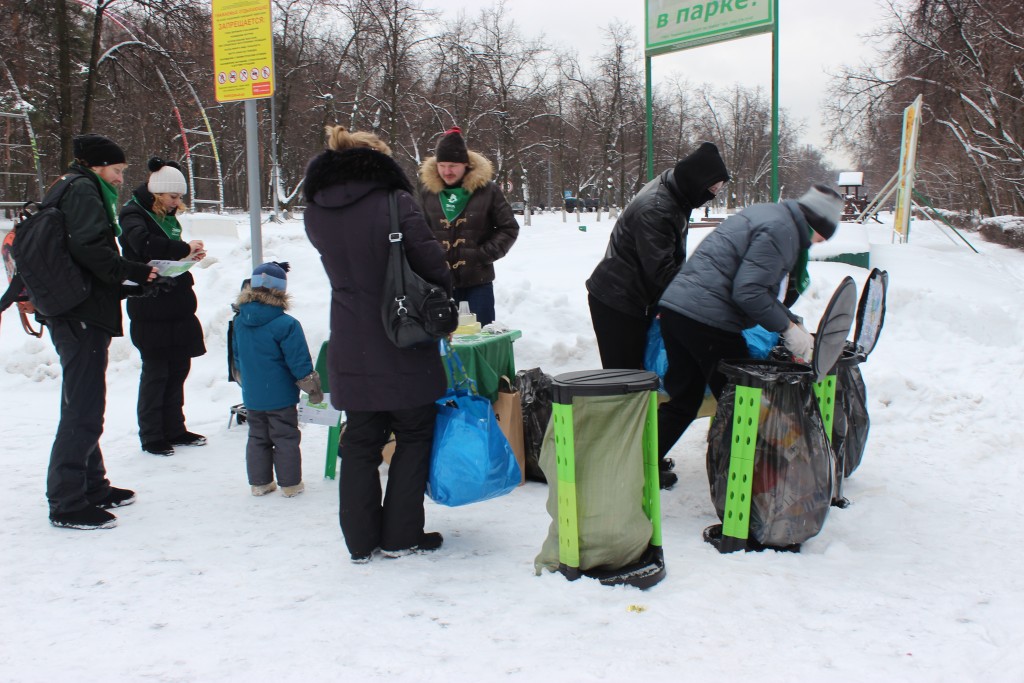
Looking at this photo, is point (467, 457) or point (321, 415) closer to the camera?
point (467, 457)

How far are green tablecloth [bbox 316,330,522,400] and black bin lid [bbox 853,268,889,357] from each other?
1.95 metres

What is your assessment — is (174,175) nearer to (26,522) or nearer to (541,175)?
(26,522)

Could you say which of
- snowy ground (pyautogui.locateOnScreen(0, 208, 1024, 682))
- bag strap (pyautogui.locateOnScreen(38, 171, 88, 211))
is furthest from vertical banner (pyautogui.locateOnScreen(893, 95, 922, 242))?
bag strap (pyautogui.locateOnScreen(38, 171, 88, 211))

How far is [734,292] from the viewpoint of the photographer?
352 cm

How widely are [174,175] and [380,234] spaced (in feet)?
8.60

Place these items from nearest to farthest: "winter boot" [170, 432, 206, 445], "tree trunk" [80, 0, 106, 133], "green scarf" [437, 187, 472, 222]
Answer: "green scarf" [437, 187, 472, 222], "winter boot" [170, 432, 206, 445], "tree trunk" [80, 0, 106, 133]

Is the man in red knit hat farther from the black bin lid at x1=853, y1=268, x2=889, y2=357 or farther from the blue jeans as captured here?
the black bin lid at x1=853, y1=268, x2=889, y2=357

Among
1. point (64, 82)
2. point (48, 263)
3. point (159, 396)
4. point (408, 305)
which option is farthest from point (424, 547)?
point (64, 82)

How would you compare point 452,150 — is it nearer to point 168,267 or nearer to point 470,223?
point 470,223

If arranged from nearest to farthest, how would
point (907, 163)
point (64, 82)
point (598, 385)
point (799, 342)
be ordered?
1. point (598, 385)
2. point (799, 342)
3. point (907, 163)
4. point (64, 82)

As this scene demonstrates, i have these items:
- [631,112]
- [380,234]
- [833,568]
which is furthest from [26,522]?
[631,112]

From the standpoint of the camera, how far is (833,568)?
3.18m

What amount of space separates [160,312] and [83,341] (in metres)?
1.26

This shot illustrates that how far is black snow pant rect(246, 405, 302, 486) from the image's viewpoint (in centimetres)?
418
